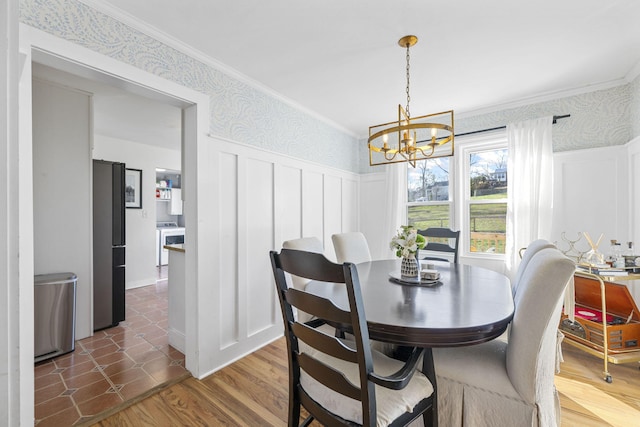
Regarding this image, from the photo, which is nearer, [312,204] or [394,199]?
[312,204]

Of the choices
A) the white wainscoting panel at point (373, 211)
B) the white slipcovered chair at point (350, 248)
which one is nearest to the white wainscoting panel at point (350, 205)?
the white wainscoting panel at point (373, 211)

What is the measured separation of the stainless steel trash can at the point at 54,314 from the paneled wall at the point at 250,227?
4.47 feet

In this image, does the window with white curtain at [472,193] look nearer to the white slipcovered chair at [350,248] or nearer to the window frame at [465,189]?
the window frame at [465,189]

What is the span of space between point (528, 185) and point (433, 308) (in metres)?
2.45

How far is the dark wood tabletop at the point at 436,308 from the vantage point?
3.55 feet

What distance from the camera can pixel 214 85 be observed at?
2.30 m

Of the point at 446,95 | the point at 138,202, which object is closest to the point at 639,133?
the point at 446,95

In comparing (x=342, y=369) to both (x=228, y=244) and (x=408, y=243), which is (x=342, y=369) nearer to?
(x=408, y=243)

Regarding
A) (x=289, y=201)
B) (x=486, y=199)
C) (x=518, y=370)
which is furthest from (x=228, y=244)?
(x=486, y=199)

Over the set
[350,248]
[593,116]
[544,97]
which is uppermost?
[544,97]

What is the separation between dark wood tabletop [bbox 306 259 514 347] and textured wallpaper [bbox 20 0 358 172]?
165 centimetres

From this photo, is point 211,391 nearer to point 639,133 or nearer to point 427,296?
point 427,296

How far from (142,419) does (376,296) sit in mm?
1600

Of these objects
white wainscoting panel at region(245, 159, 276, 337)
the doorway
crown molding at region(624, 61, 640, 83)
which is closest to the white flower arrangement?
white wainscoting panel at region(245, 159, 276, 337)
